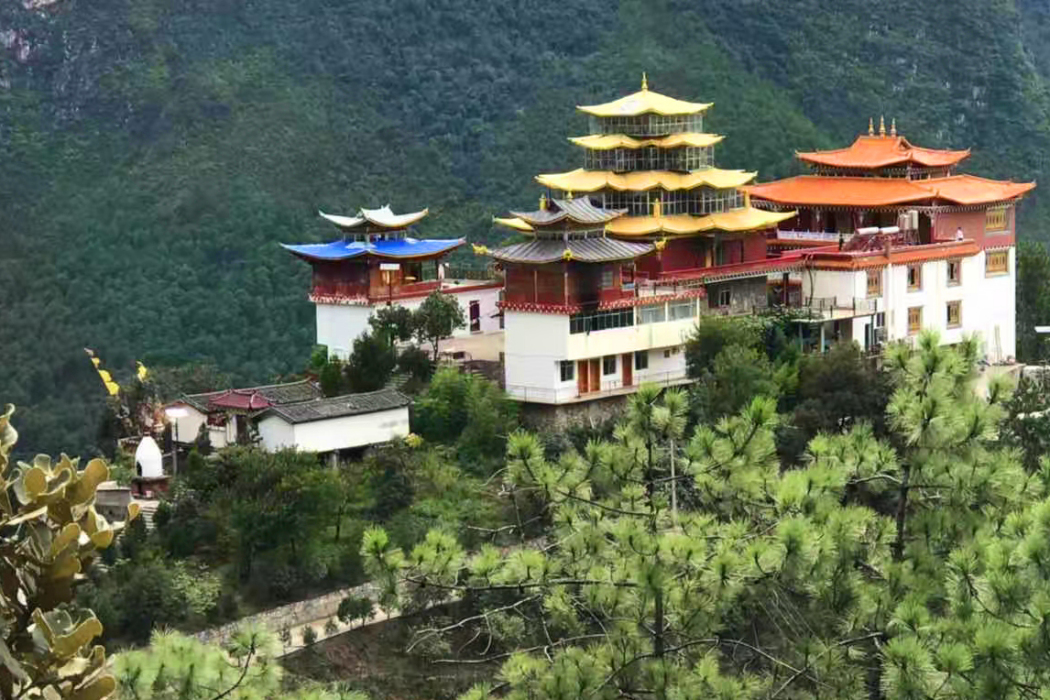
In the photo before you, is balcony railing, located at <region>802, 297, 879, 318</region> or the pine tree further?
balcony railing, located at <region>802, 297, 879, 318</region>

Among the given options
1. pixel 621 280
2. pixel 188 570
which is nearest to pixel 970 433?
pixel 188 570

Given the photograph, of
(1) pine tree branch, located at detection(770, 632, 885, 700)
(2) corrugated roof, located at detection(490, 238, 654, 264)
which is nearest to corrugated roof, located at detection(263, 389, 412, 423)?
(2) corrugated roof, located at detection(490, 238, 654, 264)

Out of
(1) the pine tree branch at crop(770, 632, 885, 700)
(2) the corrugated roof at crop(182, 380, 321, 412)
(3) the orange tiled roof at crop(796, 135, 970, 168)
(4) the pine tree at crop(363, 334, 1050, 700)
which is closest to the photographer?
(4) the pine tree at crop(363, 334, 1050, 700)

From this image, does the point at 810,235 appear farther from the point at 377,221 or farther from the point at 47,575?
the point at 47,575

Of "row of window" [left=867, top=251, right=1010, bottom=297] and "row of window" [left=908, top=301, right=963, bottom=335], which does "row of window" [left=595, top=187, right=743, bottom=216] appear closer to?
"row of window" [left=867, top=251, right=1010, bottom=297]

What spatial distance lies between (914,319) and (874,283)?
5.19ft

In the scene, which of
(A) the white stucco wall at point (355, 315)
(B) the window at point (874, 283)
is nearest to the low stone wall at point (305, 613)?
(A) the white stucco wall at point (355, 315)

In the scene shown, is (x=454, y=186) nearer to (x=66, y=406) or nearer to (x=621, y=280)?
(x=66, y=406)

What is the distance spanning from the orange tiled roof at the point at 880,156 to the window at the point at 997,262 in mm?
1930

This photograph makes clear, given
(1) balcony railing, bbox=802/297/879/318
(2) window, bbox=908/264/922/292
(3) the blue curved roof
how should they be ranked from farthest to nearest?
(2) window, bbox=908/264/922/292 < (1) balcony railing, bbox=802/297/879/318 < (3) the blue curved roof

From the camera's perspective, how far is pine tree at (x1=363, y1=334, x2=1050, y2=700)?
19250mm

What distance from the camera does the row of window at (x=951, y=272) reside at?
43.6 meters

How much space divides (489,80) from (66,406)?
65.4 ft

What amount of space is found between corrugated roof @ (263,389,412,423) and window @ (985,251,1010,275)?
13.2m
